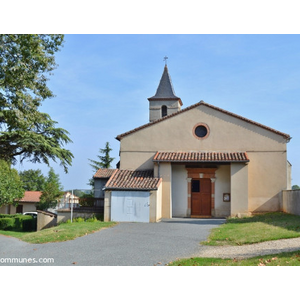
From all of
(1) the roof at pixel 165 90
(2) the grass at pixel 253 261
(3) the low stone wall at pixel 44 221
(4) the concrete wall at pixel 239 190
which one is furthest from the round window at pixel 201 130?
(2) the grass at pixel 253 261

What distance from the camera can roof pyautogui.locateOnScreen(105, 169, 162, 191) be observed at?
923 inches

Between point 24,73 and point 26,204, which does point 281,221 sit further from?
point 26,204

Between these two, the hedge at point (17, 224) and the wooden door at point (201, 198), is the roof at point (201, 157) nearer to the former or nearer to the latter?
the wooden door at point (201, 198)

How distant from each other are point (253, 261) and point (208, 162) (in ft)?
56.5

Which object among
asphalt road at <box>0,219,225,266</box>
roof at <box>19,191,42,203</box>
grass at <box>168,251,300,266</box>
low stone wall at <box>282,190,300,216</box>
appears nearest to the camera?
grass at <box>168,251,300,266</box>

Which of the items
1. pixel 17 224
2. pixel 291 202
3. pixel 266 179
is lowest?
pixel 17 224

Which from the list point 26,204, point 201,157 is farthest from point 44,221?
point 26,204

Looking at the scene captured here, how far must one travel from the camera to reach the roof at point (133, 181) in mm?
23438

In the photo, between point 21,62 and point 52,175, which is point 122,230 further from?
point 52,175

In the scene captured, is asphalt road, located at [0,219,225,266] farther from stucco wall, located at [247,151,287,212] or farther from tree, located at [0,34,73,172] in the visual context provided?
stucco wall, located at [247,151,287,212]

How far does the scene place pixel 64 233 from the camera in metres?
16.7

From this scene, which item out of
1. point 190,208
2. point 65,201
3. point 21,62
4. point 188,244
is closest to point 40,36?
point 21,62

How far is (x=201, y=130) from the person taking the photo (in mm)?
26828

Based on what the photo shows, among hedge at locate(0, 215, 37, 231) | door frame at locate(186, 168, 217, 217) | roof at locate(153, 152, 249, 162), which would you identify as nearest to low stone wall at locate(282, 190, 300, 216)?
roof at locate(153, 152, 249, 162)
